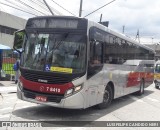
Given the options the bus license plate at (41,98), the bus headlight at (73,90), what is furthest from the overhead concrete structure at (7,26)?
the bus headlight at (73,90)

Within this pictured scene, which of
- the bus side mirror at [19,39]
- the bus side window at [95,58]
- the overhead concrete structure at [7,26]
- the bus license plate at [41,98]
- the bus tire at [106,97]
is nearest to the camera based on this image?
the bus license plate at [41,98]

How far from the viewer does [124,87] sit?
1456 cm

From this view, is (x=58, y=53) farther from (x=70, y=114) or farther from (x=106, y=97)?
(x=106, y=97)

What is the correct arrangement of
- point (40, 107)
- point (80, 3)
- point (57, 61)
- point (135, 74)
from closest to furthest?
point (57, 61) → point (40, 107) → point (135, 74) → point (80, 3)

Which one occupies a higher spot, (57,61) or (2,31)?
(2,31)

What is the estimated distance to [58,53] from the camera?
981 centimetres

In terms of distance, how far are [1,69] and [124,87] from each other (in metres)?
10.7

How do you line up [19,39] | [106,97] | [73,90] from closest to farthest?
[73,90] < [19,39] < [106,97]

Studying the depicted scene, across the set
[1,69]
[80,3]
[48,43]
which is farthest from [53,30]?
[80,3]

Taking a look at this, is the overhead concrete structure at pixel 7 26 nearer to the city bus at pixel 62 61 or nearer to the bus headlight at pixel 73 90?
the city bus at pixel 62 61

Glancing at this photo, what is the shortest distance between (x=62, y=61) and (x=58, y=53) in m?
0.28


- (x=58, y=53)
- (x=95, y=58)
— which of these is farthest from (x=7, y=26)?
(x=58, y=53)

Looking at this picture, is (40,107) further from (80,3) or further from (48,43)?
(80,3)

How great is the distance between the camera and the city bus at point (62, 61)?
379 inches
